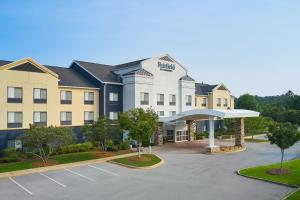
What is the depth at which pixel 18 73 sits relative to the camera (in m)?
36.5

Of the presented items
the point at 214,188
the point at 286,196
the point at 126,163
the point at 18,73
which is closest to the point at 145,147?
the point at 126,163

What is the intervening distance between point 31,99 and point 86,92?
8.62m

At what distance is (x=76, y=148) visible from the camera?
38438 millimetres

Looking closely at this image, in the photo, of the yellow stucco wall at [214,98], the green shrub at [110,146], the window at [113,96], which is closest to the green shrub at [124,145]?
the green shrub at [110,146]

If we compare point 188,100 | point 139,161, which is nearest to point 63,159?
point 139,161

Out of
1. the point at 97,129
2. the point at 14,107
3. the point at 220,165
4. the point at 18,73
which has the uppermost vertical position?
the point at 18,73

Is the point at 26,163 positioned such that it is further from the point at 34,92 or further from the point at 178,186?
the point at 178,186

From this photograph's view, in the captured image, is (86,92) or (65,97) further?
(86,92)

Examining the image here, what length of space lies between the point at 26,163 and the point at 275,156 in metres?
28.6

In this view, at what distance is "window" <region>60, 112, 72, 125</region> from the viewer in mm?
41219

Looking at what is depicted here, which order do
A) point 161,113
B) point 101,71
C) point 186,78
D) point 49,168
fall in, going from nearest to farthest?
point 49,168 < point 101,71 < point 161,113 < point 186,78

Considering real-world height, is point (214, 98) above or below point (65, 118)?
above

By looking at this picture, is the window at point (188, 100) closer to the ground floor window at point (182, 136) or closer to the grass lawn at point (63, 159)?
the ground floor window at point (182, 136)

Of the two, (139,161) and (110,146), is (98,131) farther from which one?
(139,161)
